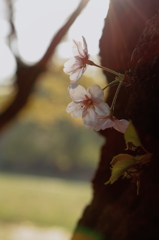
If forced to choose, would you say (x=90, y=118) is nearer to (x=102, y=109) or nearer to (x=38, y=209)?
(x=102, y=109)

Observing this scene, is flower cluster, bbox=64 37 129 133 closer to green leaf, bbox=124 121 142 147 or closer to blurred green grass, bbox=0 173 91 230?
green leaf, bbox=124 121 142 147

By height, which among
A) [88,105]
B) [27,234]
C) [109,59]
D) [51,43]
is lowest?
[27,234]

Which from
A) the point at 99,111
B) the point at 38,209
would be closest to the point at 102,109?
the point at 99,111

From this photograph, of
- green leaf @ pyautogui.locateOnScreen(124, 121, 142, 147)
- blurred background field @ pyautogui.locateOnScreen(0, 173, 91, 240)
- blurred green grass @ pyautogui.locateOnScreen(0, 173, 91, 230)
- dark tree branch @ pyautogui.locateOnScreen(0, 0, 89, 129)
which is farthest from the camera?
blurred green grass @ pyautogui.locateOnScreen(0, 173, 91, 230)

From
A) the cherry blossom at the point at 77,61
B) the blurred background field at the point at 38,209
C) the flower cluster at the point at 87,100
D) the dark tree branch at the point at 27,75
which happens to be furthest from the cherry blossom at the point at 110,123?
the blurred background field at the point at 38,209

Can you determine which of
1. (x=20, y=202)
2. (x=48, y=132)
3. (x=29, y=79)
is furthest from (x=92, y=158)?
(x=29, y=79)

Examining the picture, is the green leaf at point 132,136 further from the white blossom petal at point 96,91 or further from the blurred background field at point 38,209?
the blurred background field at point 38,209

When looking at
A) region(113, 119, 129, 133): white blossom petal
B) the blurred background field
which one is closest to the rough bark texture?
region(113, 119, 129, 133): white blossom petal

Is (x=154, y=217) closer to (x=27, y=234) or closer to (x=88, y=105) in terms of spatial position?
(x=88, y=105)
